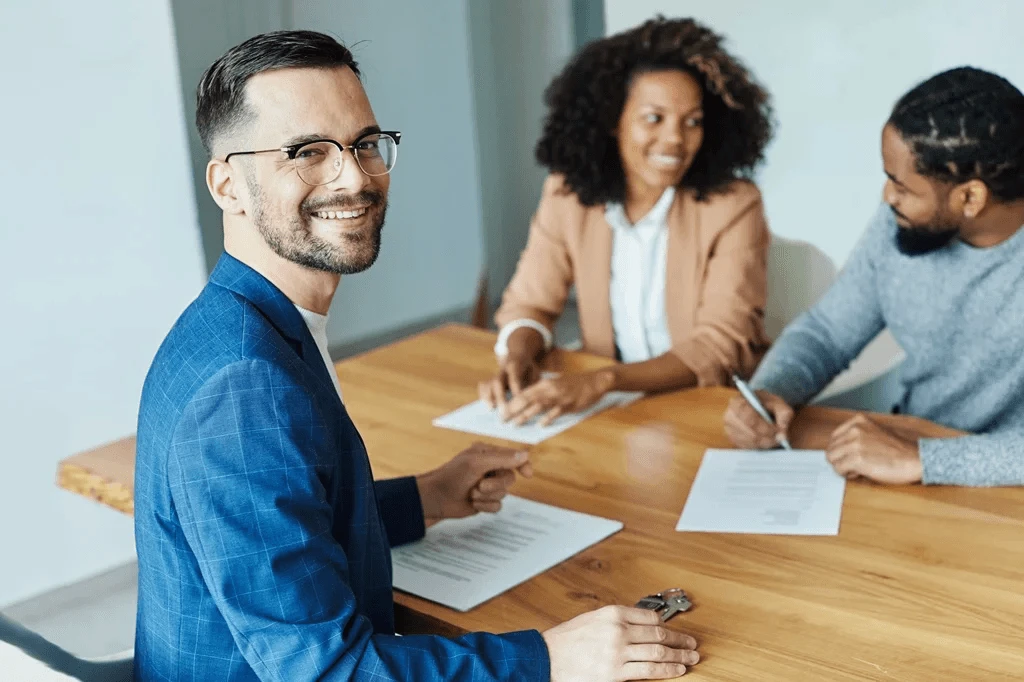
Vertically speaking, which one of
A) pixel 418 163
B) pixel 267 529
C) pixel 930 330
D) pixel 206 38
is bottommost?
pixel 930 330

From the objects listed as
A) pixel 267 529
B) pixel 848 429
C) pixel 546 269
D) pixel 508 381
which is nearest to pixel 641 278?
pixel 546 269

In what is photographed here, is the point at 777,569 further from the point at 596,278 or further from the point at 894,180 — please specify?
the point at 596,278

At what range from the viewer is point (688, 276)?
265 centimetres

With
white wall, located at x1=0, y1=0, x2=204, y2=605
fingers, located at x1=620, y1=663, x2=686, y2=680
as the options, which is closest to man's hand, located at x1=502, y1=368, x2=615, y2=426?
fingers, located at x1=620, y1=663, x2=686, y2=680

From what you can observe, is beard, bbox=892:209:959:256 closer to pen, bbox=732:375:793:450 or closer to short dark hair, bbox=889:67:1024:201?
short dark hair, bbox=889:67:1024:201

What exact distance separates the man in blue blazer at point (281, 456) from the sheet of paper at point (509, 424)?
25.7 inches

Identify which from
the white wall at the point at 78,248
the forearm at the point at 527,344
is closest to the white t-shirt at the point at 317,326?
the forearm at the point at 527,344

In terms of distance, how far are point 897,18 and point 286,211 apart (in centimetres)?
263

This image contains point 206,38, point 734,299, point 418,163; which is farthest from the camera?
point 418,163

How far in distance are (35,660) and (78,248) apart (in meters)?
2.20

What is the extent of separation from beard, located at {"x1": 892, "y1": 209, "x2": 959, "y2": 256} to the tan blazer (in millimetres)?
469

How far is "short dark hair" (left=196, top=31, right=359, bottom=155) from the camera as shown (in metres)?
1.20

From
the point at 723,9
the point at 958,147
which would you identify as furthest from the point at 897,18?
the point at 958,147

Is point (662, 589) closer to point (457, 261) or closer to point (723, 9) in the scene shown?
point (723, 9)
